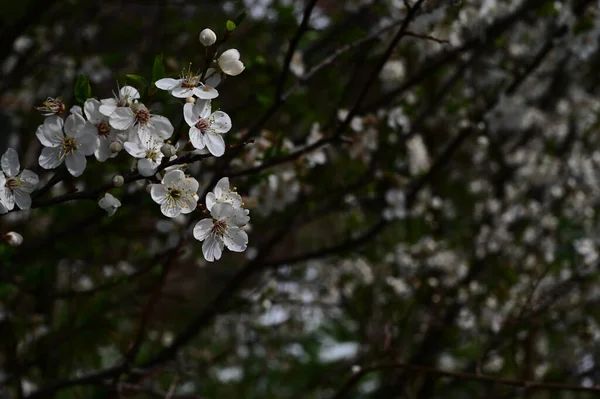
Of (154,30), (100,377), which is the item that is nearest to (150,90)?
(100,377)

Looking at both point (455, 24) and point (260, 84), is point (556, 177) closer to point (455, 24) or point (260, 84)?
point (455, 24)

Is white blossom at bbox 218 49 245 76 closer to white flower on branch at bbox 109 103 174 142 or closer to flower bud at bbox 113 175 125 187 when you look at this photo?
white flower on branch at bbox 109 103 174 142

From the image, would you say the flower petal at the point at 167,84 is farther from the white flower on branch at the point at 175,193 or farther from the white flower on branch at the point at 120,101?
the white flower on branch at the point at 175,193

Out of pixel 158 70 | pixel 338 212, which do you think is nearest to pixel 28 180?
pixel 158 70

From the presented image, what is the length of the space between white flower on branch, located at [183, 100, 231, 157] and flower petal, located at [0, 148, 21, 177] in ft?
1.27

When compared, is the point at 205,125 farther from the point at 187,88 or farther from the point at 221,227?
the point at 221,227

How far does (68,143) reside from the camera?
1.31 meters

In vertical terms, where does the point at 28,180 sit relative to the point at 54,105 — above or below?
below

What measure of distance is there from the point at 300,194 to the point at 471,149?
2.13m

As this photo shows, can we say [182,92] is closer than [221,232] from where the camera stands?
Yes

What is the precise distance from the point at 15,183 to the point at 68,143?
0.14 meters

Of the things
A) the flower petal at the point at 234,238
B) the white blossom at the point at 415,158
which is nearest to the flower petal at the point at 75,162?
the flower petal at the point at 234,238

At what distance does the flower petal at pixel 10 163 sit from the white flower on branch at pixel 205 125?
1.27 feet

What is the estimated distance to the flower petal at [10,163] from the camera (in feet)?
4.28
